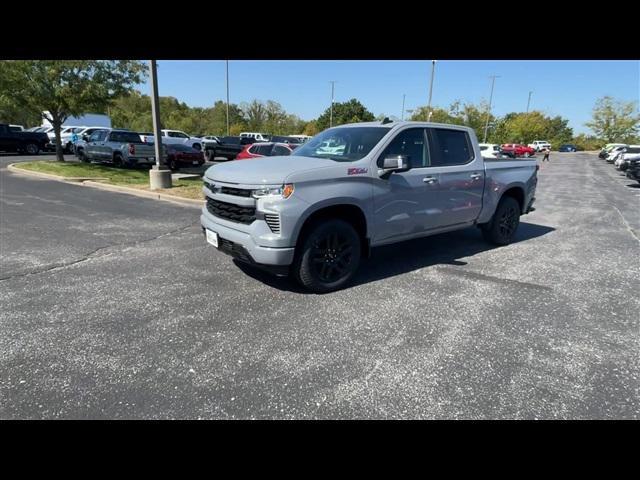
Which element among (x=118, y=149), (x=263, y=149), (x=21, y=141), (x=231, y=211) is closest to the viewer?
(x=231, y=211)

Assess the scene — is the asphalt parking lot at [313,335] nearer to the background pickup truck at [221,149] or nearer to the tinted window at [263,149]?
the tinted window at [263,149]

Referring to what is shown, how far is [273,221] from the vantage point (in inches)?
141

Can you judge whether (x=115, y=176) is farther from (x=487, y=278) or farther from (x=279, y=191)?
(x=487, y=278)

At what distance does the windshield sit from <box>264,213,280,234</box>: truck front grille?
118 cm

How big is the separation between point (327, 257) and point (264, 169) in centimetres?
117

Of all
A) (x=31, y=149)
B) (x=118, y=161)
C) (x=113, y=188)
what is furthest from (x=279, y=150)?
(x=31, y=149)

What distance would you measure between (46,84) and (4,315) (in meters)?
12.9

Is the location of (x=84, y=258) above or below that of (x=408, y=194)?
below

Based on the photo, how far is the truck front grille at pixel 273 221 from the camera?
3.57 meters

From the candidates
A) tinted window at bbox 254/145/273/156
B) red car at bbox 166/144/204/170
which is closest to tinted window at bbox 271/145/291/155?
tinted window at bbox 254/145/273/156

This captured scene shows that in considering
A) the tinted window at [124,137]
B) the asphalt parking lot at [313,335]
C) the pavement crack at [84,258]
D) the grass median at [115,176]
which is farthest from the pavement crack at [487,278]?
the tinted window at [124,137]
